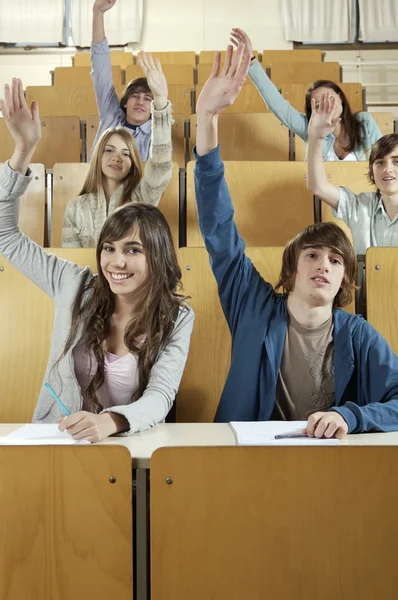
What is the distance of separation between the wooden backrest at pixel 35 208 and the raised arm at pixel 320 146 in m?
0.72

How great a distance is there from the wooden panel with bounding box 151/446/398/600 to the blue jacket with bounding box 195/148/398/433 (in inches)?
14.2

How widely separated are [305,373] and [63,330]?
0.38 metres

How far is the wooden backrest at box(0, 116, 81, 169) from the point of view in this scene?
225cm

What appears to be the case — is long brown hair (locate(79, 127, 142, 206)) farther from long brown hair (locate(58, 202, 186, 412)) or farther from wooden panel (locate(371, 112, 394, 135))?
wooden panel (locate(371, 112, 394, 135))

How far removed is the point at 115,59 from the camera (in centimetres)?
360

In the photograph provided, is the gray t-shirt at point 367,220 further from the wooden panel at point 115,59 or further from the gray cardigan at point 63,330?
the wooden panel at point 115,59

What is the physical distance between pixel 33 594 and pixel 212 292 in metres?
0.68

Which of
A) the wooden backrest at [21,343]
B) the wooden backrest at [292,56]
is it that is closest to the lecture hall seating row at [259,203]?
the wooden backrest at [21,343]

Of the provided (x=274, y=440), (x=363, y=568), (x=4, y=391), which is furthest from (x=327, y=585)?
(x=4, y=391)

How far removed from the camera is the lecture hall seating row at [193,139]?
216 cm

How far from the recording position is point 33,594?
0.65m

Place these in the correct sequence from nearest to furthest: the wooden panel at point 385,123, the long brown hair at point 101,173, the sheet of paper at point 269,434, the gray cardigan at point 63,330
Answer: the sheet of paper at point 269,434
the gray cardigan at point 63,330
the long brown hair at point 101,173
the wooden panel at point 385,123

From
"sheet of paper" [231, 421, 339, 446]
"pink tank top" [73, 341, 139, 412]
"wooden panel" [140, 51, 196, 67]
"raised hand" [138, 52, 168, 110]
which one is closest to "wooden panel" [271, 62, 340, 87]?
"wooden panel" [140, 51, 196, 67]

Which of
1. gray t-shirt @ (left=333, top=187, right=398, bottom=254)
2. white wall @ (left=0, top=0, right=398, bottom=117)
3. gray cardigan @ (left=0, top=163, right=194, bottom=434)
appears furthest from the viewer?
white wall @ (left=0, top=0, right=398, bottom=117)
